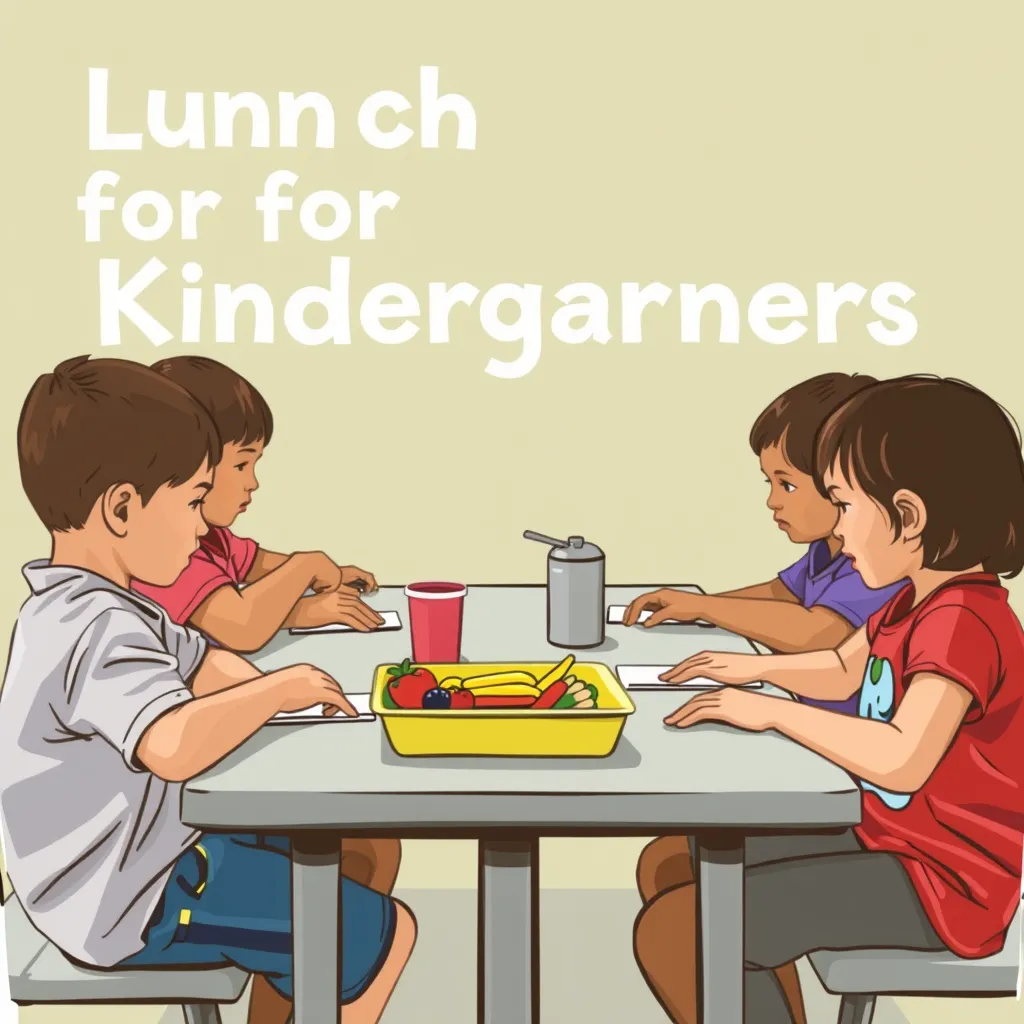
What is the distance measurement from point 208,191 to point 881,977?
2.17 m

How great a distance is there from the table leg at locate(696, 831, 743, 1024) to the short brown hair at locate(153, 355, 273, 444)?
55.9 inches

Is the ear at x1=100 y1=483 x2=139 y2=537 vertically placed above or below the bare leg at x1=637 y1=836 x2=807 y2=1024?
above

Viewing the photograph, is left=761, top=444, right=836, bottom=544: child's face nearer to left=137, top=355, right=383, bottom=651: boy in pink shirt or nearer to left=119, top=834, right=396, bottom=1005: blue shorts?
left=137, top=355, right=383, bottom=651: boy in pink shirt

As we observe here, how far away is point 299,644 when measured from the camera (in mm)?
2877

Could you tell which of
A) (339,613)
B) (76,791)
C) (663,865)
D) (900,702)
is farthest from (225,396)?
(900,702)

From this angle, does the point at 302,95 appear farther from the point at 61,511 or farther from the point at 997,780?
the point at 997,780

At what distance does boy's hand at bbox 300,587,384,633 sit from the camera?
2.99 metres

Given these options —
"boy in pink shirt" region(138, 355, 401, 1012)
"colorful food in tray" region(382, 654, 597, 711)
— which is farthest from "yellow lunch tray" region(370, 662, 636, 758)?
"boy in pink shirt" region(138, 355, 401, 1012)

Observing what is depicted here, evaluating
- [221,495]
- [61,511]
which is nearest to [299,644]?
[221,495]

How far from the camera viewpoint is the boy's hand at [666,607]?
304cm

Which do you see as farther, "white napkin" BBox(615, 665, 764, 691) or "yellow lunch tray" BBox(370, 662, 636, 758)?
"white napkin" BBox(615, 665, 764, 691)

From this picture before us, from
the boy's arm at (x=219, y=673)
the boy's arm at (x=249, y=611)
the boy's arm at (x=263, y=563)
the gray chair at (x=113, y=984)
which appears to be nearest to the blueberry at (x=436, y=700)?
the boy's arm at (x=219, y=673)

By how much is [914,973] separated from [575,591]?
899 millimetres

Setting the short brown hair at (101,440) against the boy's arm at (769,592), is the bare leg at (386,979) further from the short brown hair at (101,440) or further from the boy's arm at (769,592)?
the boy's arm at (769,592)
